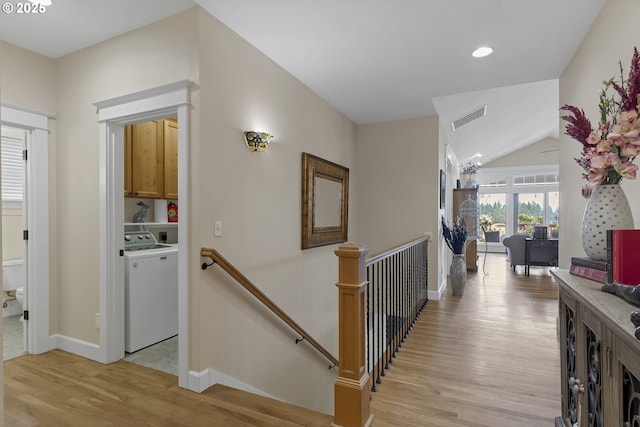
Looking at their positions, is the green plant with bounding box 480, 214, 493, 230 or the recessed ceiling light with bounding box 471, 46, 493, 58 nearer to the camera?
the recessed ceiling light with bounding box 471, 46, 493, 58

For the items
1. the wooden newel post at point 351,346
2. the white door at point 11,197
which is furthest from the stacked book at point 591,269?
the white door at point 11,197

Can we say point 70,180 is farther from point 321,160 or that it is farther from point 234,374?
point 321,160

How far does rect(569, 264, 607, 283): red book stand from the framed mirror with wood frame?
2.57 meters

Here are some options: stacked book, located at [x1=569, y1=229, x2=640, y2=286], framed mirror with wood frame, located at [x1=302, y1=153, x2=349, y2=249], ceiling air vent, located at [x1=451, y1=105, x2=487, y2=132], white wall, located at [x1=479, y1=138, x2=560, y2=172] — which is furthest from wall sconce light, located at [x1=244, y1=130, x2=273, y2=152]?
white wall, located at [x1=479, y1=138, x2=560, y2=172]

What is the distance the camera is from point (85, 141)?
114 inches

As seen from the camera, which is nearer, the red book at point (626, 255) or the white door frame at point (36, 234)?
the red book at point (626, 255)

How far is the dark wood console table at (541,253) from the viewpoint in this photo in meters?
6.96

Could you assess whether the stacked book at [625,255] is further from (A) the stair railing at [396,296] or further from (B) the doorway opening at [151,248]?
(B) the doorway opening at [151,248]

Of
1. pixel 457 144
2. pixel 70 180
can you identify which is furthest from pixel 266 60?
pixel 457 144

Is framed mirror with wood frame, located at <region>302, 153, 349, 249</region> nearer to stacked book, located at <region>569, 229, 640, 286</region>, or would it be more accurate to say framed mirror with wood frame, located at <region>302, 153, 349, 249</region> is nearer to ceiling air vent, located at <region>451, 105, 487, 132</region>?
ceiling air vent, located at <region>451, 105, 487, 132</region>

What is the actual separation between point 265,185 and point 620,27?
2.78 m

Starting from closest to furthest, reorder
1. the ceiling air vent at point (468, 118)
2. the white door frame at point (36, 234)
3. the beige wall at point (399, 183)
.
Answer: the white door frame at point (36, 234) → the beige wall at point (399, 183) → the ceiling air vent at point (468, 118)

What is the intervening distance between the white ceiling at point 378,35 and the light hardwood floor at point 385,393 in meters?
2.62

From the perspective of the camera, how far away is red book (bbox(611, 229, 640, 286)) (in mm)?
1167
